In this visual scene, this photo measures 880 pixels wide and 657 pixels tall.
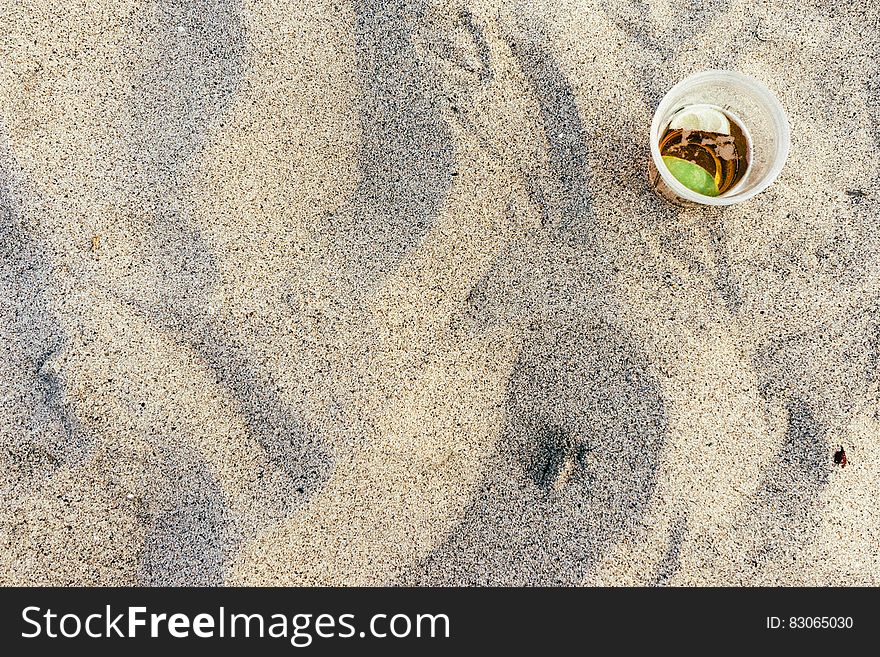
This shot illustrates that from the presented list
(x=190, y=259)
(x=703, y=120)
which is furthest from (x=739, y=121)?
(x=190, y=259)

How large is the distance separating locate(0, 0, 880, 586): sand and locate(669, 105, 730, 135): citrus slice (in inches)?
2.7

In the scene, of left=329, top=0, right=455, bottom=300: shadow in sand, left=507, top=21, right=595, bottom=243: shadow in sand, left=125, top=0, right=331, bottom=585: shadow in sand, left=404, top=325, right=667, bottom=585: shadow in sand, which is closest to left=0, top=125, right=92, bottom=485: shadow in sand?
left=125, top=0, right=331, bottom=585: shadow in sand

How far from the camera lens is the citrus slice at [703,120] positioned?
108 centimetres

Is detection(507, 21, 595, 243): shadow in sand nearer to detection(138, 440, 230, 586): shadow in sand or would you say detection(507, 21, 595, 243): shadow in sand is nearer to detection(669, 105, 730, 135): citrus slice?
detection(669, 105, 730, 135): citrus slice

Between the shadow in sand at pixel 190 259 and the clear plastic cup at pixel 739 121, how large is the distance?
730 millimetres

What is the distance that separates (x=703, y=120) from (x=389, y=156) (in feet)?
1.82

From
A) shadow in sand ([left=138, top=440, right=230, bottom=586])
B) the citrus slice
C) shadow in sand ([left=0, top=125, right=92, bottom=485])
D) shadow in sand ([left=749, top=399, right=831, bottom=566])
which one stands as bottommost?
shadow in sand ([left=749, top=399, right=831, bottom=566])

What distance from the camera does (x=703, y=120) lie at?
3.58 ft

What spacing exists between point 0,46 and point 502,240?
3.08 feet

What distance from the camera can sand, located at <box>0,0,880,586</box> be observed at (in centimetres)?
103

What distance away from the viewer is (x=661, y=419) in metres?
1.06

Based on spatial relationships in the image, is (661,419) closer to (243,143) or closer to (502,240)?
(502,240)

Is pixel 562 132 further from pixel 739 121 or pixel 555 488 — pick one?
pixel 555 488

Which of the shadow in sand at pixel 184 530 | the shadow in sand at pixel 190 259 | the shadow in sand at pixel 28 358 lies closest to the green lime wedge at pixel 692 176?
the shadow in sand at pixel 190 259
